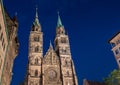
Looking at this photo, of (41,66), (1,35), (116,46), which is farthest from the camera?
(41,66)

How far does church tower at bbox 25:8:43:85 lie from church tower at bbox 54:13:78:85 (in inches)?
252

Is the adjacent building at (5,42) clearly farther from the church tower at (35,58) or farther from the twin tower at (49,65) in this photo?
the twin tower at (49,65)

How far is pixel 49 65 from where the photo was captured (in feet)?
182

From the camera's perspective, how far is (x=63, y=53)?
194ft

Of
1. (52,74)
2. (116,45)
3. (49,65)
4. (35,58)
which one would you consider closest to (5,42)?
(116,45)

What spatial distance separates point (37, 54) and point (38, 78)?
→ 831 centimetres

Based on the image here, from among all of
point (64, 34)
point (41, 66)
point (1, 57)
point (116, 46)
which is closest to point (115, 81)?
point (1, 57)

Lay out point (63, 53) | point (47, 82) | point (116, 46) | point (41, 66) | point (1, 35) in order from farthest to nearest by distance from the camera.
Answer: point (63, 53), point (41, 66), point (47, 82), point (116, 46), point (1, 35)

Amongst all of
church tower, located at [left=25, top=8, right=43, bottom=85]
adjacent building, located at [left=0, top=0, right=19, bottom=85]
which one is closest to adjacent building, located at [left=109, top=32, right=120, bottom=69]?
adjacent building, located at [left=0, top=0, right=19, bottom=85]

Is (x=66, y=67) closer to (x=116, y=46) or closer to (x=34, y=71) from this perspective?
(x=34, y=71)

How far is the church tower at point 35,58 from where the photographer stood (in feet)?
166

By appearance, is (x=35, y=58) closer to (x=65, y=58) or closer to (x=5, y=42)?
(x=65, y=58)

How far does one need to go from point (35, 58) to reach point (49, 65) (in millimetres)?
4765

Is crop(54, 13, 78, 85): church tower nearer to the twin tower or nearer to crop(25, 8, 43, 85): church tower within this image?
the twin tower
